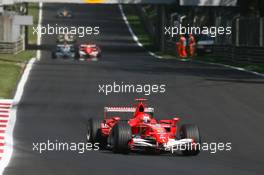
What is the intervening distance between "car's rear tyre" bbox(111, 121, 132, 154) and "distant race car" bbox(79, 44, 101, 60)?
3764 cm

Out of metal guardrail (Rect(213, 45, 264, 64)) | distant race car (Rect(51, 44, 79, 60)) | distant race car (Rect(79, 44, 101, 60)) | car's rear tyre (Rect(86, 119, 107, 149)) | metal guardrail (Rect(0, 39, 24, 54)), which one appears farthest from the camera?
distant race car (Rect(51, 44, 79, 60))

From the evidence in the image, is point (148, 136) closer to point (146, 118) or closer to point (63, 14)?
point (146, 118)

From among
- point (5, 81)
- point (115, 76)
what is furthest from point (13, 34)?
point (5, 81)

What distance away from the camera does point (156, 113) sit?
2322cm

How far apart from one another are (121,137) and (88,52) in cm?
3806

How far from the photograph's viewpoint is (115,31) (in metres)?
92.1

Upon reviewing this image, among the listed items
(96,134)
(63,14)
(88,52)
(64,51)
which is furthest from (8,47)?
(63,14)

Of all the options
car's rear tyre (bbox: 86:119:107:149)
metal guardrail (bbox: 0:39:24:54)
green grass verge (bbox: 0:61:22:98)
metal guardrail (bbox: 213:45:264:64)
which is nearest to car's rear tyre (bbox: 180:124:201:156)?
car's rear tyre (bbox: 86:119:107:149)

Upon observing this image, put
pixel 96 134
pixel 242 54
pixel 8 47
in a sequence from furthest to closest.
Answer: pixel 8 47
pixel 242 54
pixel 96 134

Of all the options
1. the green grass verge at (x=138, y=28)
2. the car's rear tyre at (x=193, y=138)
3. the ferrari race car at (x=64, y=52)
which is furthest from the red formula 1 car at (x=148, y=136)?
the green grass verge at (x=138, y=28)

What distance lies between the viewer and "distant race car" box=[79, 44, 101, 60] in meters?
53.4

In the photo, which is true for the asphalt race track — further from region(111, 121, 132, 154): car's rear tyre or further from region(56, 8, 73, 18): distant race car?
region(56, 8, 73, 18): distant race car

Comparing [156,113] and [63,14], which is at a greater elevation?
[156,113]

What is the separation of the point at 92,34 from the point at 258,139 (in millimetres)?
71057
